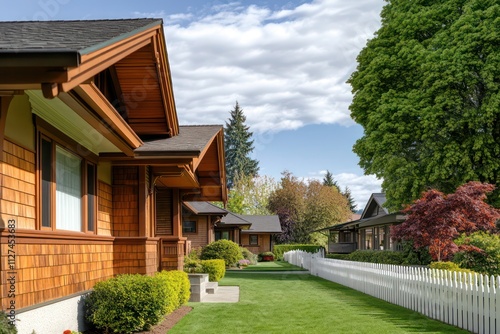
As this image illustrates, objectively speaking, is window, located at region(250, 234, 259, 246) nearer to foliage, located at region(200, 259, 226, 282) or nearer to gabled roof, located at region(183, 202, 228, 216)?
gabled roof, located at region(183, 202, 228, 216)

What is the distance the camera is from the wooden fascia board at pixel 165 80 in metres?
11.3

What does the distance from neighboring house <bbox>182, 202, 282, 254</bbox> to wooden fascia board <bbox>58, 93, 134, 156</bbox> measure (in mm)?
22490

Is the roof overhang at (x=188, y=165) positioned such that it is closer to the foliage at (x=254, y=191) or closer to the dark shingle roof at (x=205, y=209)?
the dark shingle roof at (x=205, y=209)


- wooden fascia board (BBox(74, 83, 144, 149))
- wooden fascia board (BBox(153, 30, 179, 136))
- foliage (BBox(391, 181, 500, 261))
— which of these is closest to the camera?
wooden fascia board (BBox(74, 83, 144, 149))

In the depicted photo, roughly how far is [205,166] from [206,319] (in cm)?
713

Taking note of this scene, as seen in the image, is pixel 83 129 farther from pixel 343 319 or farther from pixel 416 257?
pixel 416 257

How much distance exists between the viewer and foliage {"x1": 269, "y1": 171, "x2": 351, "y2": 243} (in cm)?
7331

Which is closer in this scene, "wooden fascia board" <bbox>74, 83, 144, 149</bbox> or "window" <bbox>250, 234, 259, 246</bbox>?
"wooden fascia board" <bbox>74, 83, 144, 149</bbox>

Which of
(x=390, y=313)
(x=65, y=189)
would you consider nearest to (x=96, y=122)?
(x=65, y=189)

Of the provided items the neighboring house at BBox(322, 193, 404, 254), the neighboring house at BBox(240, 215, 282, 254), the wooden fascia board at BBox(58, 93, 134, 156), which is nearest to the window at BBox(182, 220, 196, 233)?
the neighboring house at BBox(322, 193, 404, 254)

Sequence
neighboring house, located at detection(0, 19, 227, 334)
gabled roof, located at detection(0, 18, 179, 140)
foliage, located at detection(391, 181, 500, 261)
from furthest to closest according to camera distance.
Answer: foliage, located at detection(391, 181, 500, 261) → neighboring house, located at detection(0, 19, 227, 334) → gabled roof, located at detection(0, 18, 179, 140)

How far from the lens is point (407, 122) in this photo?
2761 centimetres

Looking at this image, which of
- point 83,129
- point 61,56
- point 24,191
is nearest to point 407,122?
point 83,129

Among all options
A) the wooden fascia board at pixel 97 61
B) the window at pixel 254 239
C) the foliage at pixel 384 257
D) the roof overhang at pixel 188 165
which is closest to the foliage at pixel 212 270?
the roof overhang at pixel 188 165
